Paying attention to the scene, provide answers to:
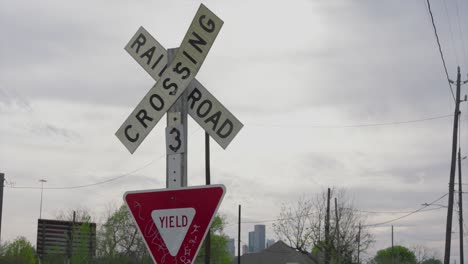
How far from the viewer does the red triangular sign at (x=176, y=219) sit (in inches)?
196

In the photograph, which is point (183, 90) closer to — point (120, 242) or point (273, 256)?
point (120, 242)

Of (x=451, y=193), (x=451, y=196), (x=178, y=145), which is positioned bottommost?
(x=178, y=145)

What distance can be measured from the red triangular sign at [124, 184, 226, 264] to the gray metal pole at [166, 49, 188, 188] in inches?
14.3

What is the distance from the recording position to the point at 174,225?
505 cm

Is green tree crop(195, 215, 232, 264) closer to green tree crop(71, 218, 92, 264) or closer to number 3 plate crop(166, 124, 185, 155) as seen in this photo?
green tree crop(71, 218, 92, 264)

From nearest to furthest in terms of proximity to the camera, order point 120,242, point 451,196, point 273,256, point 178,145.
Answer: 1. point 178,145
2. point 451,196
3. point 120,242
4. point 273,256

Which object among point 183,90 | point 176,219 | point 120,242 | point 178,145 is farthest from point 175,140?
point 120,242

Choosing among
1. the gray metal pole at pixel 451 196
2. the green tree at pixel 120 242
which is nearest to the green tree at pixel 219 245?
the green tree at pixel 120 242

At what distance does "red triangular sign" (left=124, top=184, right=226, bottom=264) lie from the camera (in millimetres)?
4980

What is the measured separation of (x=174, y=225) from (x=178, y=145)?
31.4 inches

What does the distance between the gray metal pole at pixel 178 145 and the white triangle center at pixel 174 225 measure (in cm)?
43

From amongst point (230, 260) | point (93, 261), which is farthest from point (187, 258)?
point (230, 260)

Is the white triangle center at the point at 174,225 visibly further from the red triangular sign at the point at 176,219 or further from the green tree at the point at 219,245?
the green tree at the point at 219,245

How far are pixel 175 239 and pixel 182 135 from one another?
36.8 inches
